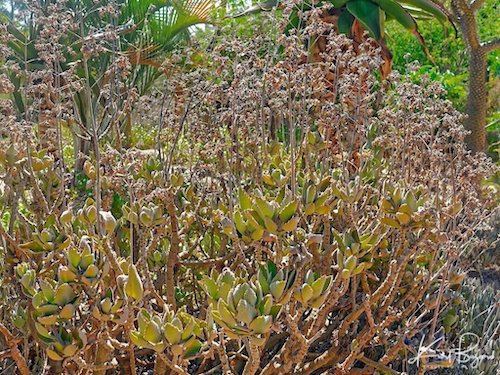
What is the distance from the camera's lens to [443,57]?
16.6 m

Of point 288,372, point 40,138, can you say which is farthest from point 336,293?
point 40,138

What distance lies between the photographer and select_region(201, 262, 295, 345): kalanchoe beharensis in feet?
4.99

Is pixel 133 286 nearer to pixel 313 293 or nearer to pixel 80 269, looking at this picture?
pixel 80 269

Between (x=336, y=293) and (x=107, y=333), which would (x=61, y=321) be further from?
(x=336, y=293)

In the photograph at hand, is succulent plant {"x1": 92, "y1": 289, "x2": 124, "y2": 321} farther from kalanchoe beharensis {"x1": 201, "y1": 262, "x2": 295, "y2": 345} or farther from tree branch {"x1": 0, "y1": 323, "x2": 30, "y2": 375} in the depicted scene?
tree branch {"x1": 0, "y1": 323, "x2": 30, "y2": 375}

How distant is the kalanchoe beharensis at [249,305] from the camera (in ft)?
4.99

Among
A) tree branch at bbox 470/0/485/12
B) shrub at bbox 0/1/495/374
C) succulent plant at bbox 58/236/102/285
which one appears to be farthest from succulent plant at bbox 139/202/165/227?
tree branch at bbox 470/0/485/12

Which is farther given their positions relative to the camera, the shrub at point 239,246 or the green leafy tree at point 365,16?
the green leafy tree at point 365,16

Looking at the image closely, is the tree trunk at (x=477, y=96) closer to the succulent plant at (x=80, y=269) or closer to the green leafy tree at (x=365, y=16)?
the green leafy tree at (x=365, y=16)

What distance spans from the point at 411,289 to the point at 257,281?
3.55 ft

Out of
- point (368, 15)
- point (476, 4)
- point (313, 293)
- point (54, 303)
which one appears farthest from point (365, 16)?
point (54, 303)

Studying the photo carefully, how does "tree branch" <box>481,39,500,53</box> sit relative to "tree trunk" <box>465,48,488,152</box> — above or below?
above

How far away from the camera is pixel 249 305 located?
5.01ft

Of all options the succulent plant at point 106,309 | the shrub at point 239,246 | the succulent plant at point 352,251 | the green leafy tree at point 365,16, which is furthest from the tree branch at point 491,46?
the succulent plant at point 106,309
